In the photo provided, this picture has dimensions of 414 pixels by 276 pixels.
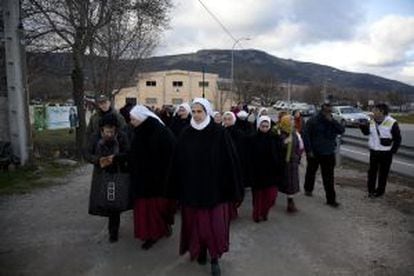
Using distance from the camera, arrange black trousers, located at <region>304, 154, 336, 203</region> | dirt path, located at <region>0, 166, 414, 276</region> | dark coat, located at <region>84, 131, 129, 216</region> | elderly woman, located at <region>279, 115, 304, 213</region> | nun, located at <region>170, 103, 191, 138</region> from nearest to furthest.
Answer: dirt path, located at <region>0, 166, 414, 276</region> → dark coat, located at <region>84, 131, 129, 216</region> → elderly woman, located at <region>279, 115, 304, 213</region> → nun, located at <region>170, 103, 191, 138</region> → black trousers, located at <region>304, 154, 336, 203</region>

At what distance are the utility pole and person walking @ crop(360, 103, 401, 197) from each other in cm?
863

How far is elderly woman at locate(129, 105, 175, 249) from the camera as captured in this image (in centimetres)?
670

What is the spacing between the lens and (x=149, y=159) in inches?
265

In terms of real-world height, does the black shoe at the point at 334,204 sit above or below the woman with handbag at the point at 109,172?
below

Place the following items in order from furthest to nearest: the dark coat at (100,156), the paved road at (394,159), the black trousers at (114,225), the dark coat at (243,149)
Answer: the paved road at (394,159) → the dark coat at (243,149) → the black trousers at (114,225) → the dark coat at (100,156)

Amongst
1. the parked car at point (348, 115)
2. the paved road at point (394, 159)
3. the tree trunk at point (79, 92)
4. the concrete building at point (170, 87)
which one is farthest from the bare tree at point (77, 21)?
the concrete building at point (170, 87)

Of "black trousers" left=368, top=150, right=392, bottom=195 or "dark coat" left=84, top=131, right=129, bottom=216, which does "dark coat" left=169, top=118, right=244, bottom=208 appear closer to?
"dark coat" left=84, top=131, right=129, bottom=216

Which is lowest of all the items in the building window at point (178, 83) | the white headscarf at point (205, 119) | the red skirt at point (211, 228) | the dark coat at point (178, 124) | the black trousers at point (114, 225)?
→ the black trousers at point (114, 225)

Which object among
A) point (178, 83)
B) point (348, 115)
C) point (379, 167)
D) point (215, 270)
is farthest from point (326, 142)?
point (178, 83)

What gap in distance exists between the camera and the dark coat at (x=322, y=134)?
9875 mm

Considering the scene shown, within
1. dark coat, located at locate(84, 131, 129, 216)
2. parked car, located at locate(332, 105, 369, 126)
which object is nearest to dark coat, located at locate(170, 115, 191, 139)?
dark coat, located at locate(84, 131, 129, 216)

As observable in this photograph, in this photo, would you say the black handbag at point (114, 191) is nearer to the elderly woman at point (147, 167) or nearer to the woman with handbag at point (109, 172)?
the woman with handbag at point (109, 172)

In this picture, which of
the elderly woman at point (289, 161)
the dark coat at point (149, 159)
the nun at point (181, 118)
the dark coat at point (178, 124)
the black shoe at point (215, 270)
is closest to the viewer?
the black shoe at point (215, 270)

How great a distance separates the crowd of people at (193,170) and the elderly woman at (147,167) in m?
0.01
